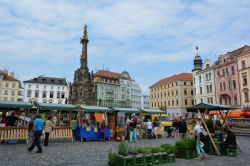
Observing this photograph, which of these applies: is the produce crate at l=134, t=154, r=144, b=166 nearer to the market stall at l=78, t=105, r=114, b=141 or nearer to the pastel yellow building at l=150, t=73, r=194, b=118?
the market stall at l=78, t=105, r=114, b=141

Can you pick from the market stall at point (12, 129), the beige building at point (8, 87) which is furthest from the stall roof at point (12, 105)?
the beige building at point (8, 87)

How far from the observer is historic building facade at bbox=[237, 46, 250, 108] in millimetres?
46906

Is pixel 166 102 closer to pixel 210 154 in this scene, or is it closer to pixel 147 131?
pixel 147 131

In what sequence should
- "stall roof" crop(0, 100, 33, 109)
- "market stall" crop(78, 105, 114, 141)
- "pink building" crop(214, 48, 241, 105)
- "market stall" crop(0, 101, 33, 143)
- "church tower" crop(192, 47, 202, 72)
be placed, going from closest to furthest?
"market stall" crop(0, 101, 33, 143), "stall roof" crop(0, 100, 33, 109), "market stall" crop(78, 105, 114, 141), "pink building" crop(214, 48, 241, 105), "church tower" crop(192, 47, 202, 72)

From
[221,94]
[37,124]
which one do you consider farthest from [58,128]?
[221,94]

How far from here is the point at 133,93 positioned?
10512cm

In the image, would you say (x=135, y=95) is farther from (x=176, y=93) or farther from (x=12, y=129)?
(x=12, y=129)

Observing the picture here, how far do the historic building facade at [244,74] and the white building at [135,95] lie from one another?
5890 cm

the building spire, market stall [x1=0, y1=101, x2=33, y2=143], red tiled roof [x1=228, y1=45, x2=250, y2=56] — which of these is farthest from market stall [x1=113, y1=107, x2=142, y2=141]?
red tiled roof [x1=228, y1=45, x2=250, y2=56]

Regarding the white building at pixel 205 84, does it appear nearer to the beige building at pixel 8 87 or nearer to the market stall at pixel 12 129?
the market stall at pixel 12 129

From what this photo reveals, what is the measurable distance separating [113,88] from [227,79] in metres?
48.6

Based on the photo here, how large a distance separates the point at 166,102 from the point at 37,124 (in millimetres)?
70650

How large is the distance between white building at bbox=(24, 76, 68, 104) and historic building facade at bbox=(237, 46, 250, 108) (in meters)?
61.6

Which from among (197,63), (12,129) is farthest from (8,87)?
(12,129)
